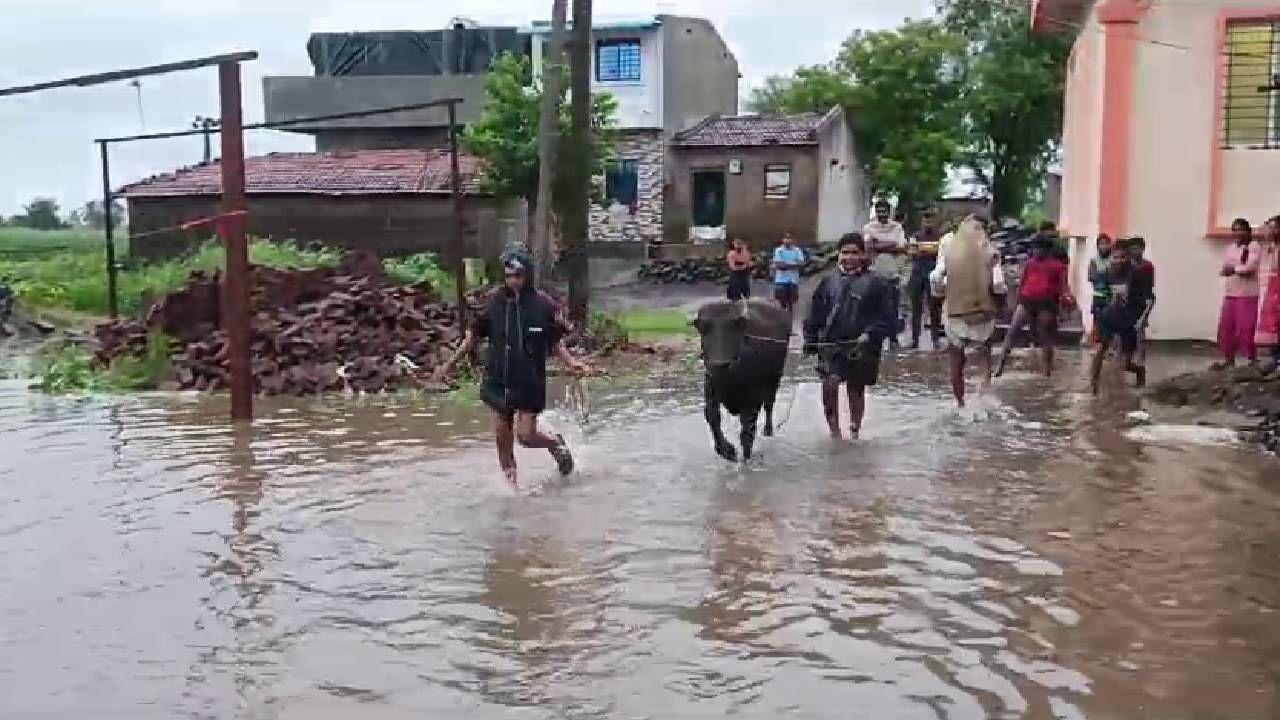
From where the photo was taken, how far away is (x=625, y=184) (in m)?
40.8

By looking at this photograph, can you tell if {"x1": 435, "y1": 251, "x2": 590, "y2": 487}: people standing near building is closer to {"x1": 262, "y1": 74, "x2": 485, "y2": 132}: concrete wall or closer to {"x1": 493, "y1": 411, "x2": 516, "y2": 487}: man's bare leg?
{"x1": 493, "y1": 411, "x2": 516, "y2": 487}: man's bare leg

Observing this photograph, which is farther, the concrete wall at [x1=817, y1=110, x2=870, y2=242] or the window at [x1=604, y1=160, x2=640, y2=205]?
the window at [x1=604, y1=160, x2=640, y2=205]

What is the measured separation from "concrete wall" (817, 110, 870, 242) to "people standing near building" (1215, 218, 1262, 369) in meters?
25.3

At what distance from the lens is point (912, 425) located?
497 inches

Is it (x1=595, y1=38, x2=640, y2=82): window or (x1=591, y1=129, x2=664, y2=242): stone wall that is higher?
(x1=595, y1=38, x2=640, y2=82): window

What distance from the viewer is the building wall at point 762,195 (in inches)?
1551

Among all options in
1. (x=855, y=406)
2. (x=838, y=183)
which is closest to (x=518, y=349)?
(x=855, y=406)

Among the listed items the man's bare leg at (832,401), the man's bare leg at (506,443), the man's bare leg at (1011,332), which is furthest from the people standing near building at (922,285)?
the man's bare leg at (506,443)

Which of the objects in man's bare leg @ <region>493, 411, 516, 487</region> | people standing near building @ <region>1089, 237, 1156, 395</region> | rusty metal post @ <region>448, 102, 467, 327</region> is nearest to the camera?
man's bare leg @ <region>493, 411, 516, 487</region>

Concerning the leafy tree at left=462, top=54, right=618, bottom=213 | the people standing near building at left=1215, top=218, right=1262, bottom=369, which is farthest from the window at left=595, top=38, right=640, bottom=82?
the people standing near building at left=1215, top=218, right=1262, bottom=369

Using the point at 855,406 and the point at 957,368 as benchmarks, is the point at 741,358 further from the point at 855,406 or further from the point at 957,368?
the point at 957,368

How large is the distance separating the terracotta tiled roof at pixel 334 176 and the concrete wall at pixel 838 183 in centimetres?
1025

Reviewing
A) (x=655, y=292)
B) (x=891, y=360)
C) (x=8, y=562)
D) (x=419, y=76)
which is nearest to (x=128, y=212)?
(x=419, y=76)

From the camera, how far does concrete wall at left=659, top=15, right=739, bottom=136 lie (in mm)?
40844
